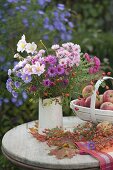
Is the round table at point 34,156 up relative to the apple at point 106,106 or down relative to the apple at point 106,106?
down

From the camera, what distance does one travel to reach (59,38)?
4.68 meters

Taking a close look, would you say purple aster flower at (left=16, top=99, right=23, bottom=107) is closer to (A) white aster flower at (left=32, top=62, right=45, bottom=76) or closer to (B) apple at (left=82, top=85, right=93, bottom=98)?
(B) apple at (left=82, top=85, right=93, bottom=98)

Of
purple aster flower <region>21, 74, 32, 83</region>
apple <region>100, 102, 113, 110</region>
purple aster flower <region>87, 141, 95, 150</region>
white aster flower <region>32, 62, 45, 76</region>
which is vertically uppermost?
white aster flower <region>32, 62, 45, 76</region>

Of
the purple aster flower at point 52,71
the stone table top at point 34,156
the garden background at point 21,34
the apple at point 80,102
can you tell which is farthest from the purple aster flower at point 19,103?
the purple aster flower at point 52,71

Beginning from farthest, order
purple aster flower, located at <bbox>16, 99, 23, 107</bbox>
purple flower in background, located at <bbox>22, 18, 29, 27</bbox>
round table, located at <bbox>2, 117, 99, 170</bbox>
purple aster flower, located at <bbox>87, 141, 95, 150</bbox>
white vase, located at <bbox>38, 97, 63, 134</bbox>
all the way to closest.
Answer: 1. purple flower in background, located at <bbox>22, 18, 29, 27</bbox>
2. purple aster flower, located at <bbox>16, 99, 23, 107</bbox>
3. white vase, located at <bbox>38, 97, 63, 134</bbox>
4. purple aster flower, located at <bbox>87, 141, 95, 150</bbox>
5. round table, located at <bbox>2, 117, 99, 170</bbox>

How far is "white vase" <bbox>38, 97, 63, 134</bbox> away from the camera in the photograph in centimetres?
251

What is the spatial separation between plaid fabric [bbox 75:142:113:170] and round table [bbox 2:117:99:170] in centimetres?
2

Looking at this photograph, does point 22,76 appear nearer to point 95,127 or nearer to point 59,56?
point 59,56

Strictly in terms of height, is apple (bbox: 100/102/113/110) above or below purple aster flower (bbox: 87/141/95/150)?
above

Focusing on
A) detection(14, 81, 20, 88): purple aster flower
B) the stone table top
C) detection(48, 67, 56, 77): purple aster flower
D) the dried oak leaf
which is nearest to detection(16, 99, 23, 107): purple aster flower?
the stone table top

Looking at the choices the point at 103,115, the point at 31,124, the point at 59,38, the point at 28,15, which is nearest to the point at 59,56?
the point at 103,115

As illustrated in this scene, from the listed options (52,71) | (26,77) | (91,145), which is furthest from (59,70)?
(91,145)

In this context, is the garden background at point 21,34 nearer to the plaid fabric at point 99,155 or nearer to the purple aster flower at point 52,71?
the purple aster flower at point 52,71

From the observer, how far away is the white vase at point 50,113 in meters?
2.51
